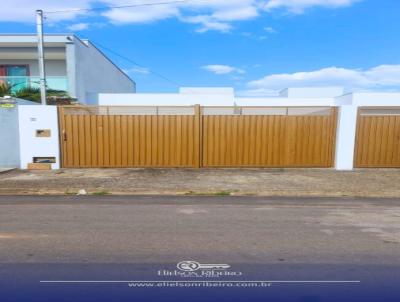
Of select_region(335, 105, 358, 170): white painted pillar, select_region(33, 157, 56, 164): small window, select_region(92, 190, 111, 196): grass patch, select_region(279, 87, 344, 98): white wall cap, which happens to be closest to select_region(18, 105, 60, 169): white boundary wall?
select_region(33, 157, 56, 164): small window

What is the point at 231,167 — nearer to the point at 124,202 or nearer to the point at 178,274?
the point at 124,202

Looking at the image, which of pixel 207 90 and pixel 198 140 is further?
pixel 207 90

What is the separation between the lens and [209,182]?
9477mm

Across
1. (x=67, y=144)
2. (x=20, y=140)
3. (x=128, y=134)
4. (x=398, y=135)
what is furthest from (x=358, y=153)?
(x=20, y=140)

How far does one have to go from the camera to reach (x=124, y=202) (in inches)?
291

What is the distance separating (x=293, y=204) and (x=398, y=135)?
23.8 ft

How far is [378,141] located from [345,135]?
1324 mm

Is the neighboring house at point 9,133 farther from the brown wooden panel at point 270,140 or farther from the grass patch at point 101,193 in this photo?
the brown wooden panel at point 270,140

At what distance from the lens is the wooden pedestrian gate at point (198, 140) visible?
11734mm

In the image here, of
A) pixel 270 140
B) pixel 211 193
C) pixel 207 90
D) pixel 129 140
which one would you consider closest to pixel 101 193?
pixel 211 193

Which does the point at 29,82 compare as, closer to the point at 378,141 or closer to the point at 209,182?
the point at 209,182

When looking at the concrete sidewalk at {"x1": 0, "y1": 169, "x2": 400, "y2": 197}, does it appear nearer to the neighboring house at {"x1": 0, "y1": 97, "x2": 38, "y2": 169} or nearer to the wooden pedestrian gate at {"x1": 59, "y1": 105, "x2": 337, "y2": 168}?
the wooden pedestrian gate at {"x1": 59, "y1": 105, "x2": 337, "y2": 168}

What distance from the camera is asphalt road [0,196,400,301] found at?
11.3ft

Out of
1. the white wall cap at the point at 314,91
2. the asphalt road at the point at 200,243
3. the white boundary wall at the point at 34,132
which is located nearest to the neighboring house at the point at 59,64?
the white boundary wall at the point at 34,132
